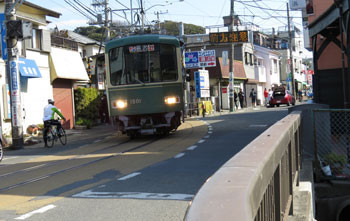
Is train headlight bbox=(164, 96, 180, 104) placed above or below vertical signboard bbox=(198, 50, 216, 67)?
below

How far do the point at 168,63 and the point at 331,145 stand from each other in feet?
24.4

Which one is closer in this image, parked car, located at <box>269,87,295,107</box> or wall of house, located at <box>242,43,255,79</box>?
parked car, located at <box>269,87,295,107</box>

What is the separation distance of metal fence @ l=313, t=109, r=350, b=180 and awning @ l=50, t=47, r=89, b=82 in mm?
18298

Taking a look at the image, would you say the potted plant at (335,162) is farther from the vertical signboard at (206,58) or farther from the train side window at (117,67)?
the vertical signboard at (206,58)

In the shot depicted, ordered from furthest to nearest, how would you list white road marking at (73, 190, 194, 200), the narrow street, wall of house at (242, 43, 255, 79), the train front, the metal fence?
wall of house at (242, 43, 255, 79)
the train front
the metal fence
white road marking at (73, 190, 194, 200)
the narrow street

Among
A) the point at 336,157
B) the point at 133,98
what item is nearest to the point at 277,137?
the point at 336,157

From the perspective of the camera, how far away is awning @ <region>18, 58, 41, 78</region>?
65.2ft

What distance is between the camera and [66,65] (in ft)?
83.7

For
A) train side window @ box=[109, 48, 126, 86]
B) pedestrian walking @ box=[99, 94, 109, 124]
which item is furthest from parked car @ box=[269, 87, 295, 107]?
train side window @ box=[109, 48, 126, 86]

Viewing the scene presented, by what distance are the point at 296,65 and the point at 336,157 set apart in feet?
227

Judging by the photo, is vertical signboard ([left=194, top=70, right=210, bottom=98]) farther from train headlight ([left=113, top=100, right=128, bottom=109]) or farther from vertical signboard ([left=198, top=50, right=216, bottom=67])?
train headlight ([left=113, top=100, right=128, bottom=109])

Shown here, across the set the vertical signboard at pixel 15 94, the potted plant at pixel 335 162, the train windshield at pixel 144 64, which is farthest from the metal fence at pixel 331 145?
the vertical signboard at pixel 15 94

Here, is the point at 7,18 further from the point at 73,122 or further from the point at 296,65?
the point at 296,65

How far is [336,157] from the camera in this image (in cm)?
848
